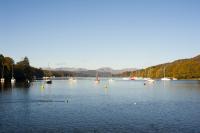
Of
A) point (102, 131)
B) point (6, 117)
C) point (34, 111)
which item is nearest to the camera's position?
point (102, 131)

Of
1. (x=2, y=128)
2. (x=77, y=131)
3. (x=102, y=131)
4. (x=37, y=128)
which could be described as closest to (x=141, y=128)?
(x=102, y=131)

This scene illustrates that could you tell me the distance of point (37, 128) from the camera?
48594 millimetres

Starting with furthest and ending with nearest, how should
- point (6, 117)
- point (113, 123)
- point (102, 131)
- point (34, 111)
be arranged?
point (34, 111), point (6, 117), point (113, 123), point (102, 131)

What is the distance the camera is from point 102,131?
46.5m

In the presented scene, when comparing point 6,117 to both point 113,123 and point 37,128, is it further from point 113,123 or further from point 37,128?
point 113,123

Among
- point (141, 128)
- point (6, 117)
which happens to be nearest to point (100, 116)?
point (141, 128)

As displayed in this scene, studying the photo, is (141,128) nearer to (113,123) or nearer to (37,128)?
(113,123)

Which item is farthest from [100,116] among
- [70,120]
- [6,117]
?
[6,117]

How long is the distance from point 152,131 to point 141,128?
2469mm

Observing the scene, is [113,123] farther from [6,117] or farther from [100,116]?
[6,117]

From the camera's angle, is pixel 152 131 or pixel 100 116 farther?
pixel 100 116

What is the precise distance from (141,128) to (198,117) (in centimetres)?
1522

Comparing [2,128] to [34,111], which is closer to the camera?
[2,128]

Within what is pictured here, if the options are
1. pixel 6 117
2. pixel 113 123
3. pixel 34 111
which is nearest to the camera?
pixel 113 123
